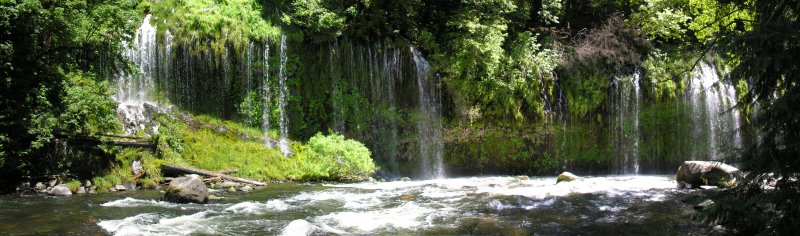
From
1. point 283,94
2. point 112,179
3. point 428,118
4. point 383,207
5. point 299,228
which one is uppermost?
point 283,94

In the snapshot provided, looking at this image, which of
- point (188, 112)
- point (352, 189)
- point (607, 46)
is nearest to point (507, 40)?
point (607, 46)

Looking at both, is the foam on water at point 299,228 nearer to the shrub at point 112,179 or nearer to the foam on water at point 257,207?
the foam on water at point 257,207

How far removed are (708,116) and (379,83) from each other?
11.8m

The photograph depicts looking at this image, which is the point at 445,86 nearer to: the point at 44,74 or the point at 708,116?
the point at 708,116

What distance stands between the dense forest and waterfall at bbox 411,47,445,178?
0.16 ft

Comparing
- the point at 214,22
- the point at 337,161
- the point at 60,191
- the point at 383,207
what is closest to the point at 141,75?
the point at 214,22

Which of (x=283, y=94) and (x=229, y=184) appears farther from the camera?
(x=283, y=94)

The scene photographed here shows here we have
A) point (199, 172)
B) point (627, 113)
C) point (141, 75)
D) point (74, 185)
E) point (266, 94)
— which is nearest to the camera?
point (74, 185)

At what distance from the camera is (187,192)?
499 inches

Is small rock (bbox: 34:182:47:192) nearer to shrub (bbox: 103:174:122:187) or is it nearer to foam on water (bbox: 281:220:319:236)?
shrub (bbox: 103:174:122:187)

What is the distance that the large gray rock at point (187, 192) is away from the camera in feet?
41.5

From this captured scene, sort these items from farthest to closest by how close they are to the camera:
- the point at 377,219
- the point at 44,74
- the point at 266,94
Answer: the point at 266,94
the point at 44,74
the point at 377,219

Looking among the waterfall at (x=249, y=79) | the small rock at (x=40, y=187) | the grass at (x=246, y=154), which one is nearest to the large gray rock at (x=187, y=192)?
the small rock at (x=40, y=187)

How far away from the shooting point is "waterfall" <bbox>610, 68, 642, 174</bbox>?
840 inches
